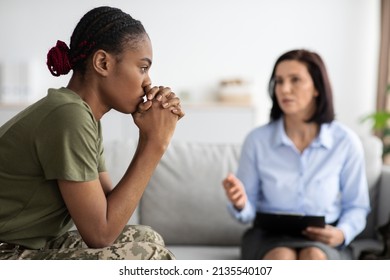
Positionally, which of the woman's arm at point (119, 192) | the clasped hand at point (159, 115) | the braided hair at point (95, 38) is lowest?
the woman's arm at point (119, 192)

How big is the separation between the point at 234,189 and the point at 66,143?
653 millimetres

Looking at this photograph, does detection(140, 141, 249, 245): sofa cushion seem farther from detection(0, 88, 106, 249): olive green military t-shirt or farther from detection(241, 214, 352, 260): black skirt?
detection(0, 88, 106, 249): olive green military t-shirt

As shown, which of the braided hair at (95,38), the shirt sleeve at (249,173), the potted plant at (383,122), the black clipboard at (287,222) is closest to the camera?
the braided hair at (95,38)

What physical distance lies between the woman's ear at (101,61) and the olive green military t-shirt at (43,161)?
2.0 inches

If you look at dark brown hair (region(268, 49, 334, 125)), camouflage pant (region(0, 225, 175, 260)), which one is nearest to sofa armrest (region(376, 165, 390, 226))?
dark brown hair (region(268, 49, 334, 125))

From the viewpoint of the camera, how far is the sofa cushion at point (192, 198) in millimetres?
1614

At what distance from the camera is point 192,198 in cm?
168

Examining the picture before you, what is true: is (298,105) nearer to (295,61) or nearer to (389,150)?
(295,61)

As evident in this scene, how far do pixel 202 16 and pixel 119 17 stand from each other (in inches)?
20.0

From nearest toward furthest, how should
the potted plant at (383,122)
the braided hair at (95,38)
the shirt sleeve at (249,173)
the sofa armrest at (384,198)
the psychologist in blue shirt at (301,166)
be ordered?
the braided hair at (95,38)
the psychologist in blue shirt at (301,166)
the shirt sleeve at (249,173)
the sofa armrest at (384,198)
the potted plant at (383,122)

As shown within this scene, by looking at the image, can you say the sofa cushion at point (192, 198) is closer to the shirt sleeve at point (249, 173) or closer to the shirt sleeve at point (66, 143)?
the shirt sleeve at point (249, 173)

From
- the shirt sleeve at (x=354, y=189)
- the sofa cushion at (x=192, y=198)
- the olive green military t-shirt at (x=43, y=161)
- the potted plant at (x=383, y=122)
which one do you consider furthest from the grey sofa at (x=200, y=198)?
the potted plant at (x=383, y=122)

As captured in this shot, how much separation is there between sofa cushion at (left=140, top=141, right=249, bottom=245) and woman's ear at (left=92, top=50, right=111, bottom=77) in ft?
2.90
